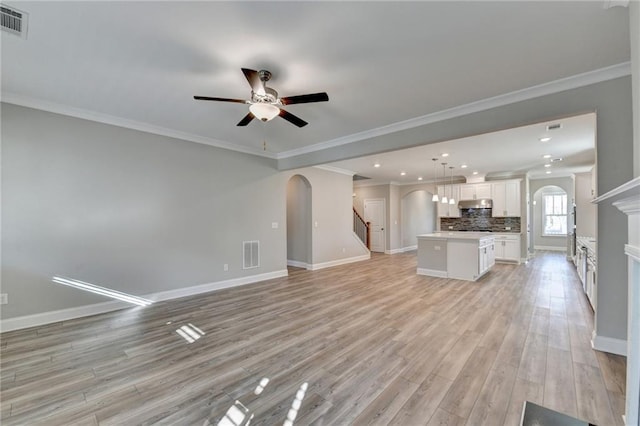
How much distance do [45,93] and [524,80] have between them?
5707 millimetres

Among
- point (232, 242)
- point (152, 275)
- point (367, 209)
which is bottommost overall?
point (152, 275)

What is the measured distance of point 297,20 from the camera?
2.06 m

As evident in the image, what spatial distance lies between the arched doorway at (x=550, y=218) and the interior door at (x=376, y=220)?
608 centimetres

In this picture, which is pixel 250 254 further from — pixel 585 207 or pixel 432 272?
pixel 585 207

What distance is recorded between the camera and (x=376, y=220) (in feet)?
35.0

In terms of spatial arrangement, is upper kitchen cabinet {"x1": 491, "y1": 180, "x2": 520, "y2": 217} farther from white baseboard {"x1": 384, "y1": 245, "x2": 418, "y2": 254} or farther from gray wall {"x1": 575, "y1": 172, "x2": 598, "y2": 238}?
white baseboard {"x1": 384, "y1": 245, "x2": 418, "y2": 254}

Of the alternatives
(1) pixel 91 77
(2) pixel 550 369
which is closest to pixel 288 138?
(1) pixel 91 77

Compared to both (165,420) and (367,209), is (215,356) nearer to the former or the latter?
(165,420)

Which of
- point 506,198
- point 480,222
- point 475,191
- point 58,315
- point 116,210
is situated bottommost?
point 58,315

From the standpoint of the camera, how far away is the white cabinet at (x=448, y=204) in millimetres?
9219

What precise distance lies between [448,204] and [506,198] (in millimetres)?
1663

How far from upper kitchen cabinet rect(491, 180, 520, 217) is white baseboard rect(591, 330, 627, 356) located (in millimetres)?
6343

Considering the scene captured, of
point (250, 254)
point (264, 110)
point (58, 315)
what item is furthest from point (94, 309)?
point (264, 110)

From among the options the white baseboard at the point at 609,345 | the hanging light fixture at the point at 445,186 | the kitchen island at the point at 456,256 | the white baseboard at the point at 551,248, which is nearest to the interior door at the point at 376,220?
the hanging light fixture at the point at 445,186
